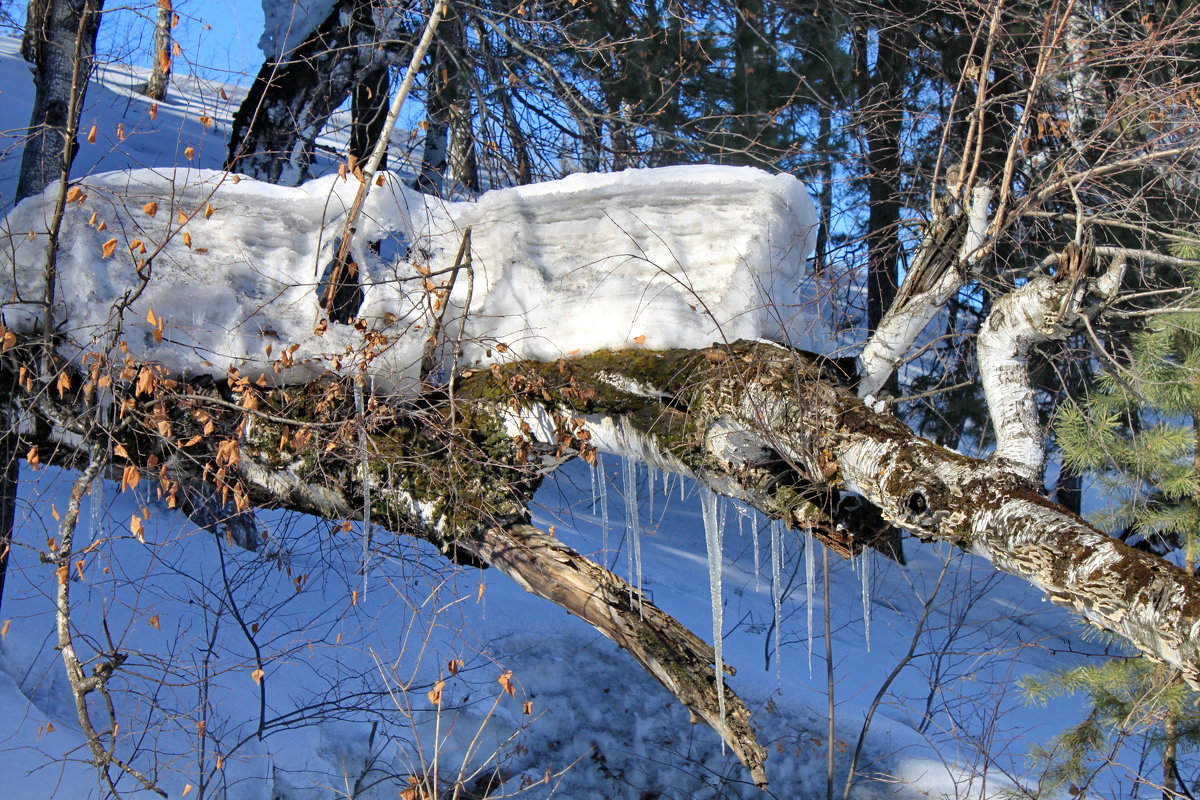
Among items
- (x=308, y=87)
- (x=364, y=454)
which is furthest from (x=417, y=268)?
(x=308, y=87)

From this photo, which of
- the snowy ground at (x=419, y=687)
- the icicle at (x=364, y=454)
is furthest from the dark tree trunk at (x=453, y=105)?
the icicle at (x=364, y=454)

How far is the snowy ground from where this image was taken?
16.1 feet

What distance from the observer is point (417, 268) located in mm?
3412

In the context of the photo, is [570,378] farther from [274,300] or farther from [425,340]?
[274,300]

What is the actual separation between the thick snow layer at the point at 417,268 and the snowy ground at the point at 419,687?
31.3 inches

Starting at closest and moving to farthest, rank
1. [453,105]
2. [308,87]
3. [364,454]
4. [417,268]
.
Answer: [364,454] < [417,268] < [308,87] < [453,105]

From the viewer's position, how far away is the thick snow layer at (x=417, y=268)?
3.33m

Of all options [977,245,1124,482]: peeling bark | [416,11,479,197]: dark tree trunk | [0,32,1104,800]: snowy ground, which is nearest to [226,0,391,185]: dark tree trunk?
[0,32,1104,800]: snowy ground

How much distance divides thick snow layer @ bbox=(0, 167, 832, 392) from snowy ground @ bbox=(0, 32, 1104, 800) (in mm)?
796

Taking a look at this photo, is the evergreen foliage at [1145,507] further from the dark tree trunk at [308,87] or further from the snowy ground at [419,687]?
the dark tree trunk at [308,87]


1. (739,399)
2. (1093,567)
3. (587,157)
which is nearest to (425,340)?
(739,399)

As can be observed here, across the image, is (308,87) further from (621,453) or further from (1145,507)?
(1145,507)

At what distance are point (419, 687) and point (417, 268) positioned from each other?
2156mm

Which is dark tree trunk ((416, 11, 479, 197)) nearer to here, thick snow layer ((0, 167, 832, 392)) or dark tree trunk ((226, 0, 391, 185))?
dark tree trunk ((226, 0, 391, 185))
